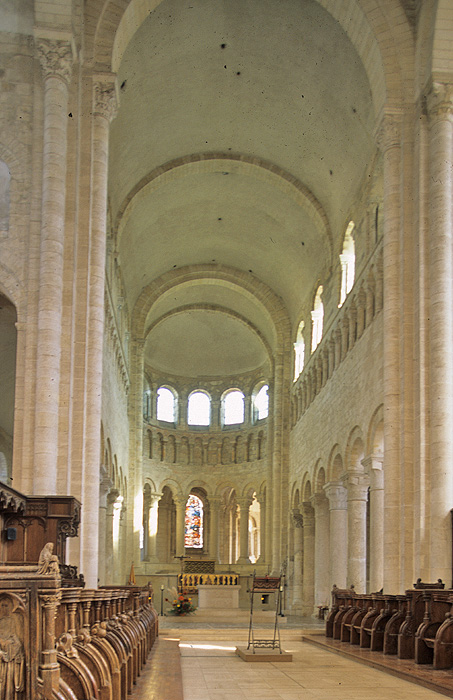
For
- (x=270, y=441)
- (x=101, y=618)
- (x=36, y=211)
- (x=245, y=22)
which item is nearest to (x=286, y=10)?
(x=245, y=22)

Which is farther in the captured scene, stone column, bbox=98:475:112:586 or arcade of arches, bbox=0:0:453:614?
stone column, bbox=98:475:112:586

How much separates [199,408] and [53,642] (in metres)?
43.4

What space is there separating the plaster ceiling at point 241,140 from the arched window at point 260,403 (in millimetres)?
8623

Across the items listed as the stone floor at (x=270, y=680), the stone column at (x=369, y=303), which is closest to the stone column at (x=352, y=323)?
the stone column at (x=369, y=303)

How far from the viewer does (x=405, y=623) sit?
515 inches

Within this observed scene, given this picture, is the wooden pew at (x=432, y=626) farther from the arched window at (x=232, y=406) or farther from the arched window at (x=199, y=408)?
the arched window at (x=199, y=408)

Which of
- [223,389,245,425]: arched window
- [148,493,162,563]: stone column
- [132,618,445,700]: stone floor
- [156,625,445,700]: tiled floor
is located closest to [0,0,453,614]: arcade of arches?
[148,493,162,563]: stone column

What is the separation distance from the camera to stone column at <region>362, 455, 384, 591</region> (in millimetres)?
21156

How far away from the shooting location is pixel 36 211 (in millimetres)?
16469

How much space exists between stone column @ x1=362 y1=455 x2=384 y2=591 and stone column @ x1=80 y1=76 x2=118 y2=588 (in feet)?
25.3

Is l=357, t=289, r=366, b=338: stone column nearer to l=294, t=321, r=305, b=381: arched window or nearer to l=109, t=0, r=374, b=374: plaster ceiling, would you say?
l=109, t=0, r=374, b=374: plaster ceiling

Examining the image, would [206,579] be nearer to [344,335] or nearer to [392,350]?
[344,335]

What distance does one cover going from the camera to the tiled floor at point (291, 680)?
9.84 meters

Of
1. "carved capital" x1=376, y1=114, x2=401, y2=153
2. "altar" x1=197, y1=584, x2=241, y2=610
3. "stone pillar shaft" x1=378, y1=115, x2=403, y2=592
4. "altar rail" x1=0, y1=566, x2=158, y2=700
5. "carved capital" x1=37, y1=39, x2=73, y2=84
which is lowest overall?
"altar" x1=197, y1=584, x2=241, y2=610
